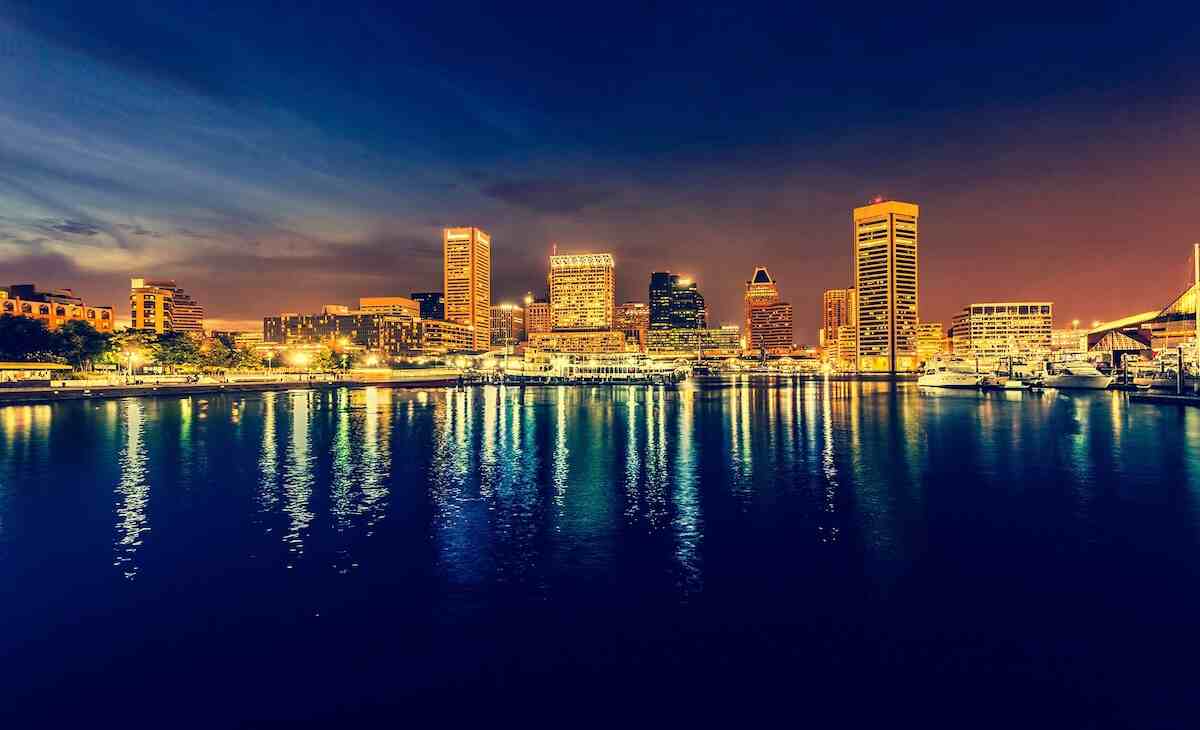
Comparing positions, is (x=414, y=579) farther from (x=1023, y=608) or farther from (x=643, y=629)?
(x=1023, y=608)

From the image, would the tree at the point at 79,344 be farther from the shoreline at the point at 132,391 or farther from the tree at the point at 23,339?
the shoreline at the point at 132,391

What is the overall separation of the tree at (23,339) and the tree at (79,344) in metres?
2.04

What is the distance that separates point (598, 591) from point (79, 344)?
528 feet

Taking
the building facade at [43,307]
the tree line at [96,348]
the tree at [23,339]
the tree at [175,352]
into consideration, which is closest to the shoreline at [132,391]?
the tree line at [96,348]

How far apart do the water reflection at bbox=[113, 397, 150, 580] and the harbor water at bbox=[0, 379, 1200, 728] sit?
22cm

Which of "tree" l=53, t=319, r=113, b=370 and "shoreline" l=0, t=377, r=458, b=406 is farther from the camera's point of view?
"tree" l=53, t=319, r=113, b=370

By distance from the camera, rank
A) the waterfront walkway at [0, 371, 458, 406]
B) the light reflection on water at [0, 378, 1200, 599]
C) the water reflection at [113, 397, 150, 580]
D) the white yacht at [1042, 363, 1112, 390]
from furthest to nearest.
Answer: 1. the white yacht at [1042, 363, 1112, 390]
2. the waterfront walkway at [0, 371, 458, 406]
3. the light reflection on water at [0, 378, 1200, 599]
4. the water reflection at [113, 397, 150, 580]

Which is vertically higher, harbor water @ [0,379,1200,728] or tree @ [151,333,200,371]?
tree @ [151,333,200,371]

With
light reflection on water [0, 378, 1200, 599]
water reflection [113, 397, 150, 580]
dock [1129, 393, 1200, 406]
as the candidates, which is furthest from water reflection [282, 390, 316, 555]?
dock [1129, 393, 1200, 406]

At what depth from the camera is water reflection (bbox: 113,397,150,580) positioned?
25.0 metres

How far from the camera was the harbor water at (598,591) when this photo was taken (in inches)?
592

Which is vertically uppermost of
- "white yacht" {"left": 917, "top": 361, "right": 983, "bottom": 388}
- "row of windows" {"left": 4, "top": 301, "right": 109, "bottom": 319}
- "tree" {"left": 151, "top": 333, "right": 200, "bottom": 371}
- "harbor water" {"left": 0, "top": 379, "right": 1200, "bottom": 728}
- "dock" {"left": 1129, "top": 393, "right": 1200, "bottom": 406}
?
"row of windows" {"left": 4, "top": 301, "right": 109, "bottom": 319}

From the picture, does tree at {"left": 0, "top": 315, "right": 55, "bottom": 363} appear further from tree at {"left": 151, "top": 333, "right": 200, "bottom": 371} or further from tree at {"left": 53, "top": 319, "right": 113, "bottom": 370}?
tree at {"left": 151, "top": 333, "right": 200, "bottom": 371}

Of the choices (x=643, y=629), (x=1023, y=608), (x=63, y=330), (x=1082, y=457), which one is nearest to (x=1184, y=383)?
(x=1082, y=457)
